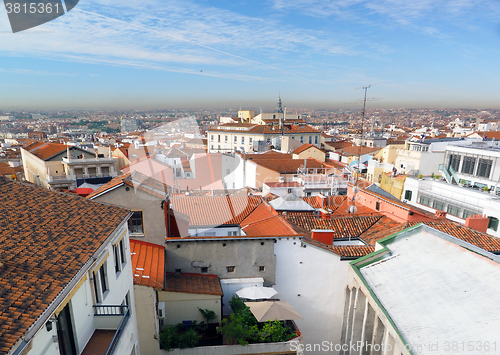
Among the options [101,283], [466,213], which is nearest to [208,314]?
[101,283]

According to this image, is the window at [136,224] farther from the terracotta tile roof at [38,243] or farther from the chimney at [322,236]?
the chimney at [322,236]

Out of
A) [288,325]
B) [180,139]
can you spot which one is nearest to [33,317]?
[288,325]

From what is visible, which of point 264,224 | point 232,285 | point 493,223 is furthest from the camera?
point 493,223

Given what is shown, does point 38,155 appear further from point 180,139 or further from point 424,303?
point 424,303

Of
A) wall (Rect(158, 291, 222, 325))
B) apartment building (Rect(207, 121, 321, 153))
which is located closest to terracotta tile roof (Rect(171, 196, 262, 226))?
wall (Rect(158, 291, 222, 325))

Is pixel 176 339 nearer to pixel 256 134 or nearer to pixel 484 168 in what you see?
pixel 484 168

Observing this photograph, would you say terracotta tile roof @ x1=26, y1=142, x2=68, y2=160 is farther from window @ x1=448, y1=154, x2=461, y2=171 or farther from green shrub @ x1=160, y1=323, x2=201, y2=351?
window @ x1=448, y1=154, x2=461, y2=171
